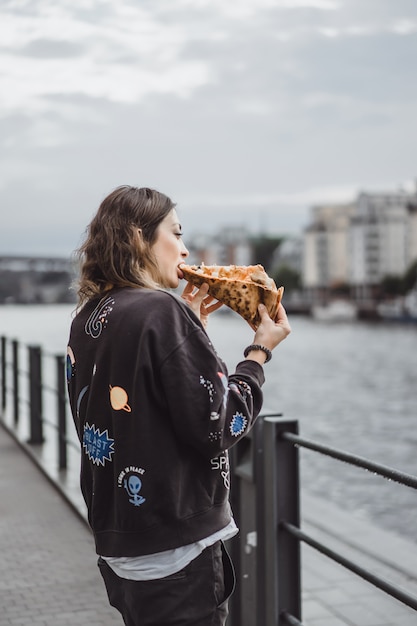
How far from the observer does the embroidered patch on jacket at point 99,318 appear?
2078mm

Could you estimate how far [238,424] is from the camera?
2.06 m

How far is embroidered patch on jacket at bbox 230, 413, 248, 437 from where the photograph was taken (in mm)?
2045

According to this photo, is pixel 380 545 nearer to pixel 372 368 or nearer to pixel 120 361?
pixel 120 361

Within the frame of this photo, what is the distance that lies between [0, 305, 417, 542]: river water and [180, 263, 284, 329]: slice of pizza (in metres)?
0.50

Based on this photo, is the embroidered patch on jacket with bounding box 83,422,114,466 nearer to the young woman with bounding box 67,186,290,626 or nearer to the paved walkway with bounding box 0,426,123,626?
the young woman with bounding box 67,186,290,626

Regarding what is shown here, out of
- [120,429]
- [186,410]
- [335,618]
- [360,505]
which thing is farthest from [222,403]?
[360,505]

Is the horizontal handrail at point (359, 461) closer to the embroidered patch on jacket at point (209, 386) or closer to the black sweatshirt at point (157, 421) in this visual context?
the black sweatshirt at point (157, 421)

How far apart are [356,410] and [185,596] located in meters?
30.6

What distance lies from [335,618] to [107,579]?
9.22 ft

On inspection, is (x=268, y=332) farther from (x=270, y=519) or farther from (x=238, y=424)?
(x=270, y=519)

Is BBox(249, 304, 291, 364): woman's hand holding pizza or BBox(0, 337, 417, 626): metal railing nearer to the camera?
BBox(249, 304, 291, 364): woman's hand holding pizza

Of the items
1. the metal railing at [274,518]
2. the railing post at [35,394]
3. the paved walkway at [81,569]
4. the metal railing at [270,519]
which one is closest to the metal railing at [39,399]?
the railing post at [35,394]

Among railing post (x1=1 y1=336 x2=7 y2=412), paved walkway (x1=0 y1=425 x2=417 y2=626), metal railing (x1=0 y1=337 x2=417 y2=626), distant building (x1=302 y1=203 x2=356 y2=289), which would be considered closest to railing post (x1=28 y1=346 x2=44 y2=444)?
paved walkway (x1=0 y1=425 x2=417 y2=626)

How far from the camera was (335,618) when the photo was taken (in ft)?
15.6
